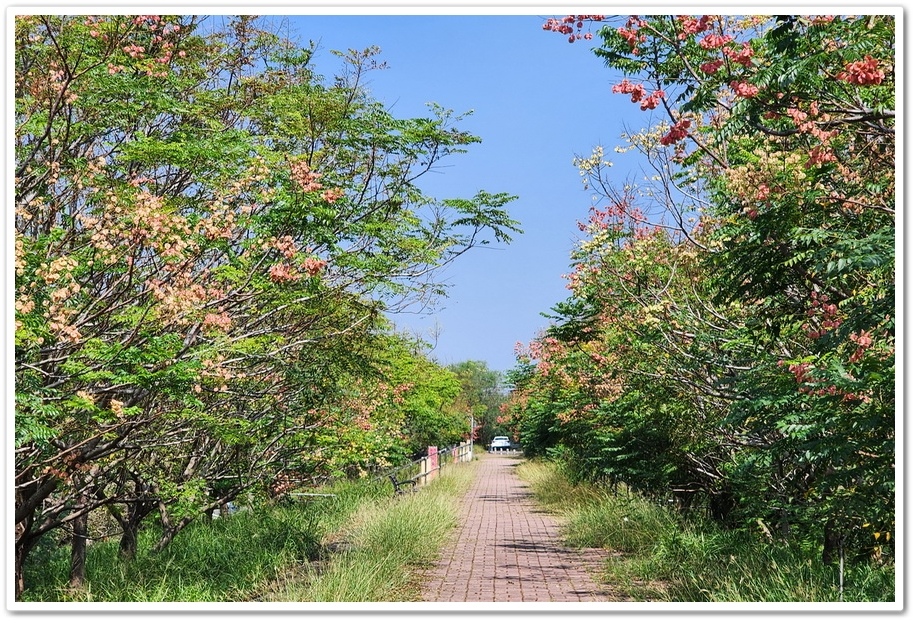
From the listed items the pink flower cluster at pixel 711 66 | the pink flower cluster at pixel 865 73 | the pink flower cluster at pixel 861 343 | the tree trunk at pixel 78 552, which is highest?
the pink flower cluster at pixel 711 66

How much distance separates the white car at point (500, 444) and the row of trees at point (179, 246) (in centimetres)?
7176

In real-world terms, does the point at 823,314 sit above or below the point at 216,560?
above

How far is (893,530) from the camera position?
6859 mm

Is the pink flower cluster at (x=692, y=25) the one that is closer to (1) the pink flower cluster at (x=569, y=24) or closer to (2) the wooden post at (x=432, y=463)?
(1) the pink flower cluster at (x=569, y=24)

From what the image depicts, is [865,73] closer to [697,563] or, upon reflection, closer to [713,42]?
[713,42]

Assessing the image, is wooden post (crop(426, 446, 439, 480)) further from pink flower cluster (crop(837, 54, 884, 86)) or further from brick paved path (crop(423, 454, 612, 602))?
pink flower cluster (crop(837, 54, 884, 86))

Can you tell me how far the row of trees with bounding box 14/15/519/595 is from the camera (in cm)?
662

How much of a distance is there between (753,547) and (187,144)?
24.5 ft

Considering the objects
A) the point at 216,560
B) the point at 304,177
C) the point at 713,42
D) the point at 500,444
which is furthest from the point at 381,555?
the point at 500,444

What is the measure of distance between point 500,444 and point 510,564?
235ft

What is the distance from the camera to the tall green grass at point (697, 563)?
24.8 feet

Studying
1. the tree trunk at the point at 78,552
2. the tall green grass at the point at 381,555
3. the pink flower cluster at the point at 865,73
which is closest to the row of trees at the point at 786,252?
the pink flower cluster at the point at 865,73

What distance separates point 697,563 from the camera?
10.1 metres

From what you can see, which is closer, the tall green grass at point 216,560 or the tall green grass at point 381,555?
the tall green grass at point 381,555
